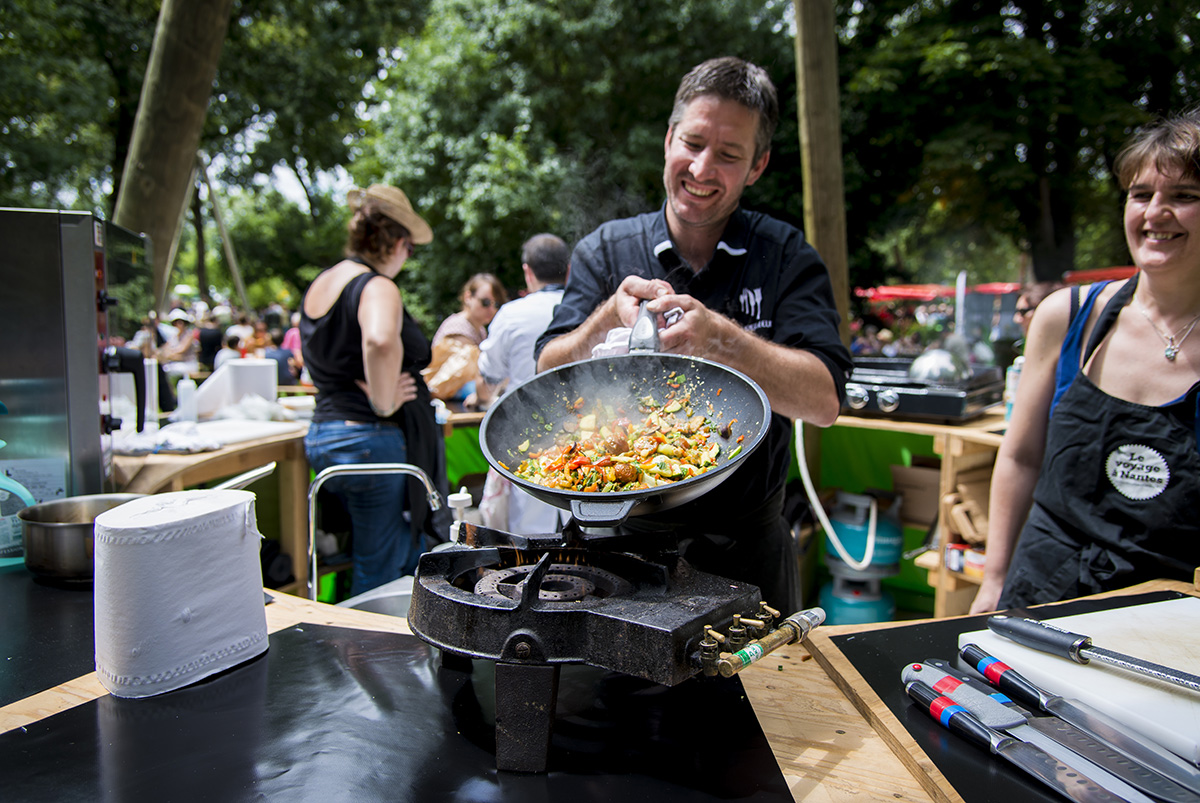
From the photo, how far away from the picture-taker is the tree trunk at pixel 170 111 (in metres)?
3.66

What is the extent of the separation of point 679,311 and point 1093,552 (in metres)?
1.30

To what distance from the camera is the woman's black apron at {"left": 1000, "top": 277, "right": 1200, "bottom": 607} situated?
5.73 feet

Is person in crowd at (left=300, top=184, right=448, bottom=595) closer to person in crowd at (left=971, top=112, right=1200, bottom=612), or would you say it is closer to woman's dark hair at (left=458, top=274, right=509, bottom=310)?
woman's dark hair at (left=458, top=274, right=509, bottom=310)

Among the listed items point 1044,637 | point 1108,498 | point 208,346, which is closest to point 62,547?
point 1044,637

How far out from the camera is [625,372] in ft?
4.93

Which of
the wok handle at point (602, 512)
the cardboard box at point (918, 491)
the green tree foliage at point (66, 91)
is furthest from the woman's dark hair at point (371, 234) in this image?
the green tree foliage at point (66, 91)

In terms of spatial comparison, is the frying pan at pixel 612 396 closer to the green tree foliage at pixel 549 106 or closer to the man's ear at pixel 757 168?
the man's ear at pixel 757 168

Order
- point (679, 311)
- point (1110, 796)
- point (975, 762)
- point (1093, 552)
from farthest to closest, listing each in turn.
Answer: point (1093, 552) → point (679, 311) → point (975, 762) → point (1110, 796)

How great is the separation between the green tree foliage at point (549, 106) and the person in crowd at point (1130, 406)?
29.3ft

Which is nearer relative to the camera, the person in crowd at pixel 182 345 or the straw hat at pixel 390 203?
the straw hat at pixel 390 203

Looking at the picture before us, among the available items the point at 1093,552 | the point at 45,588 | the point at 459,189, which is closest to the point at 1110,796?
the point at 1093,552

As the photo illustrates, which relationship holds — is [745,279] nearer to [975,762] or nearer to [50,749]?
[975,762]

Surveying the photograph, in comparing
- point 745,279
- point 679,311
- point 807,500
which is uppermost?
point 745,279

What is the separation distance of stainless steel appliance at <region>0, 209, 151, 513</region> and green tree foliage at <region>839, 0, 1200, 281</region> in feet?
31.4
